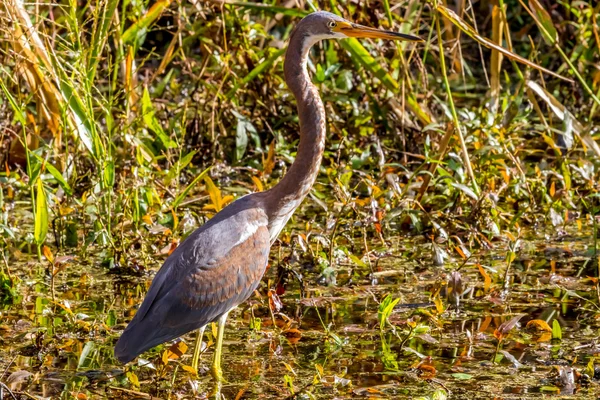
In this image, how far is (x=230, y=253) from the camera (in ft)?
13.1

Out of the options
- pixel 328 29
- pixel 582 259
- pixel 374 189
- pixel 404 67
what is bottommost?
pixel 582 259

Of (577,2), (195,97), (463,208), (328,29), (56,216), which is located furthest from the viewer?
(195,97)

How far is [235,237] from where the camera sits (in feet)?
13.1

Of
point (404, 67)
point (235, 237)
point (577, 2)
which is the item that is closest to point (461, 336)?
point (235, 237)

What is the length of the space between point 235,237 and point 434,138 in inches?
91.9

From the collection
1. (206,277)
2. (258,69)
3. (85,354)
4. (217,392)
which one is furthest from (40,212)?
(258,69)

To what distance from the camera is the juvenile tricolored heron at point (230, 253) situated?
3828 mm

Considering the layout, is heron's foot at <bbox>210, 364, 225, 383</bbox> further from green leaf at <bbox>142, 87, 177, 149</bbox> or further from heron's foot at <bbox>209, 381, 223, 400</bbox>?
green leaf at <bbox>142, 87, 177, 149</bbox>

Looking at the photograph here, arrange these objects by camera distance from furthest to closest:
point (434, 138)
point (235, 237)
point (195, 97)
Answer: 1. point (195, 97)
2. point (434, 138)
3. point (235, 237)

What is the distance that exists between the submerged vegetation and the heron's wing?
0.15 meters

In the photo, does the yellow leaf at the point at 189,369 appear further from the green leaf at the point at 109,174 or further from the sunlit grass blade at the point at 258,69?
the sunlit grass blade at the point at 258,69

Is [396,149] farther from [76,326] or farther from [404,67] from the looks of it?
[76,326]

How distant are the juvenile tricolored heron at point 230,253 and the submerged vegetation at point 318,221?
0.14 m

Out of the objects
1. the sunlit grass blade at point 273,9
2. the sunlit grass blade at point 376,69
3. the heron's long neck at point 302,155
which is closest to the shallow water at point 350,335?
the heron's long neck at point 302,155
